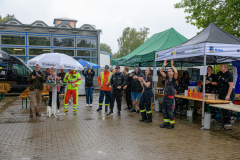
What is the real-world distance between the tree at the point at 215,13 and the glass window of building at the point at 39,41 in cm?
1225

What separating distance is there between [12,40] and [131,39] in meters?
37.3

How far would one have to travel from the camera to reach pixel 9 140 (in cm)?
577

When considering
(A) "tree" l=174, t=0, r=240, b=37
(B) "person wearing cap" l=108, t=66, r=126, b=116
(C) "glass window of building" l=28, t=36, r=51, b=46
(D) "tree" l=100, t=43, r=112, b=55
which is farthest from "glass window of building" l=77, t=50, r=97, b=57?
(D) "tree" l=100, t=43, r=112, b=55

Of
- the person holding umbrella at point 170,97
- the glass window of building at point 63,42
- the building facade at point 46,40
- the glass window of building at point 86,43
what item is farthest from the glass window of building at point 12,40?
the person holding umbrella at point 170,97

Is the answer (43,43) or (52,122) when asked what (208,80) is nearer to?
(52,122)

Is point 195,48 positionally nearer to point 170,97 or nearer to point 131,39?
point 170,97

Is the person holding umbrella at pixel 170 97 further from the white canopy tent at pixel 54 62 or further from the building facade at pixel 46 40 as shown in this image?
the building facade at pixel 46 40

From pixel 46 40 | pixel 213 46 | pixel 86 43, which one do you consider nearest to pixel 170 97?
pixel 213 46

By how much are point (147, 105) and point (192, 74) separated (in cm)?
800

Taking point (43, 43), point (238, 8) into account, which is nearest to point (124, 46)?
point (43, 43)

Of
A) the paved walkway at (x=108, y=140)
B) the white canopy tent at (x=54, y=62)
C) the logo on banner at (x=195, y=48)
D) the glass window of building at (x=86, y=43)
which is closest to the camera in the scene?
the paved walkway at (x=108, y=140)

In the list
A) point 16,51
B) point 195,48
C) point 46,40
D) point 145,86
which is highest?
point 46,40

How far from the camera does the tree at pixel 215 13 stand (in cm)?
1589

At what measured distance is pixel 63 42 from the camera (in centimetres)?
2295
